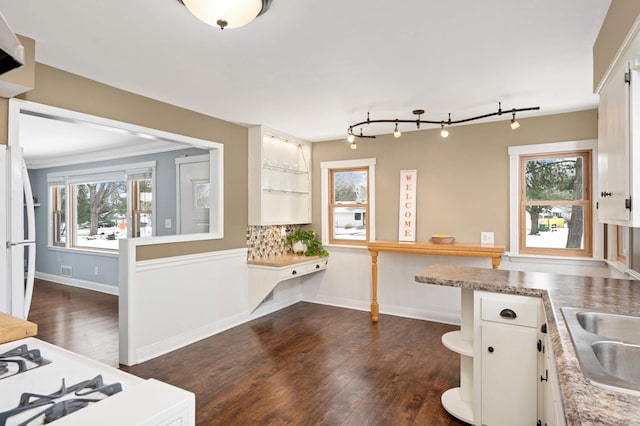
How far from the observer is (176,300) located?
12.2 ft

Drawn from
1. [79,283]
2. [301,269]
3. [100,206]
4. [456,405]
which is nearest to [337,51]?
[456,405]

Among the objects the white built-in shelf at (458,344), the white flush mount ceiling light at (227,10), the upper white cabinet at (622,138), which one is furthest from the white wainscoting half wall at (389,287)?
the white flush mount ceiling light at (227,10)

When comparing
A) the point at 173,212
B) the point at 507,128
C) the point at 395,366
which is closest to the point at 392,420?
the point at 395,366

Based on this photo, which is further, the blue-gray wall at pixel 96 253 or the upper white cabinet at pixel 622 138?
the blue-gray wall at pixel 96 253

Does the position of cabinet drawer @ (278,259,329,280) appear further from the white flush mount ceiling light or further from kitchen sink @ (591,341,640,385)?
kitchen sink @ (591,341,640,385)

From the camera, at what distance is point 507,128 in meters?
4.24

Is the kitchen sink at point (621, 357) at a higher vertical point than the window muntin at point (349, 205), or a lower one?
lower

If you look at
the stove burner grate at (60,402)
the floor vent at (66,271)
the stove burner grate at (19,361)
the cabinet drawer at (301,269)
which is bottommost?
the floor vent at (66,271)

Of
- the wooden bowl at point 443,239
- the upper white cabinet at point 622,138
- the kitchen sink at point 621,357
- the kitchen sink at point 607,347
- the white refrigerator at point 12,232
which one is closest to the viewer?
the kitchen sink at point 607,347

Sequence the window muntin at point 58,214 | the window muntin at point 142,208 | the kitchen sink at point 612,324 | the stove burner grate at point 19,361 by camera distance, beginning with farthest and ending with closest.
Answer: the window muntin at point 58,214
the window muntin at point 142,208
the kitchen sink at point 612,324
the stove burner grate at point 19,361

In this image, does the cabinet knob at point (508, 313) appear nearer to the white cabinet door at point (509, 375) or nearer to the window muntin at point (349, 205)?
the white cabinet door at point (509, 375)

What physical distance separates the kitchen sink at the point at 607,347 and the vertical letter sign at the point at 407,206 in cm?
311

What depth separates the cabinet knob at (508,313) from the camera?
2.10 metres

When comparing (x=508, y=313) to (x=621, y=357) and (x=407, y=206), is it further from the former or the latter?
(x=407, y=206)
